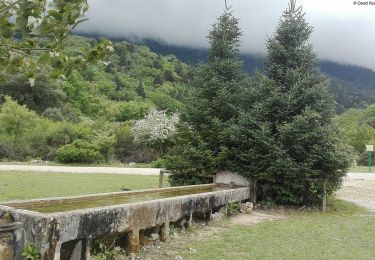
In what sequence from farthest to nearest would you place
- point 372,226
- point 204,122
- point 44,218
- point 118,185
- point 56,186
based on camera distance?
point 118,185 < point 56,186 < point 204,122 < point 372,226 < point 44,218

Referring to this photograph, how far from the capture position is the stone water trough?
536 centimetres

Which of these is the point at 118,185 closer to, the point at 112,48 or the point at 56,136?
the point at 112,48

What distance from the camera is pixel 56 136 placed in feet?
106

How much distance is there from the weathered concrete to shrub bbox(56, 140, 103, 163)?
2098cm

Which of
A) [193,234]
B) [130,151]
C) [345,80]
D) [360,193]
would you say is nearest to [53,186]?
[193,234]

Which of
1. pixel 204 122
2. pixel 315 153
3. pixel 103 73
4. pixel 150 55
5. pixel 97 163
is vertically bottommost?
A: pixel 97 163

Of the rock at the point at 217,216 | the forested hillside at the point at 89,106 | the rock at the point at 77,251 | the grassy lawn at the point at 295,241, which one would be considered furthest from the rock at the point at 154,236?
the forested hillside at the point at 89,106

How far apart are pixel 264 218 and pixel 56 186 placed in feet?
24.8

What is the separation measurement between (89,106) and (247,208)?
2047 inches

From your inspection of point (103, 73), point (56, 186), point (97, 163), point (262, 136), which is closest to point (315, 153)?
point (262, 136)

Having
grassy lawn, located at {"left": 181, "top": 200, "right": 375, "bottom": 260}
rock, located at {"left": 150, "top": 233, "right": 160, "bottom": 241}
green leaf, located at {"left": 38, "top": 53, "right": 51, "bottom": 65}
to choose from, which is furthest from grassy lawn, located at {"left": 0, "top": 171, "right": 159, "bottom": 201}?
green leaf, located at {"left": 38, "top": 53, "right": 51, "bottom": 65}

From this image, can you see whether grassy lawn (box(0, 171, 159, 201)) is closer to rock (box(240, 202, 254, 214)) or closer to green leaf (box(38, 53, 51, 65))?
rock (box(240, 202, 254, 214))

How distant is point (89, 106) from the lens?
60969 millimetres

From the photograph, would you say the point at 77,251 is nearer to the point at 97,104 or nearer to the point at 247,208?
the point at 247,208
